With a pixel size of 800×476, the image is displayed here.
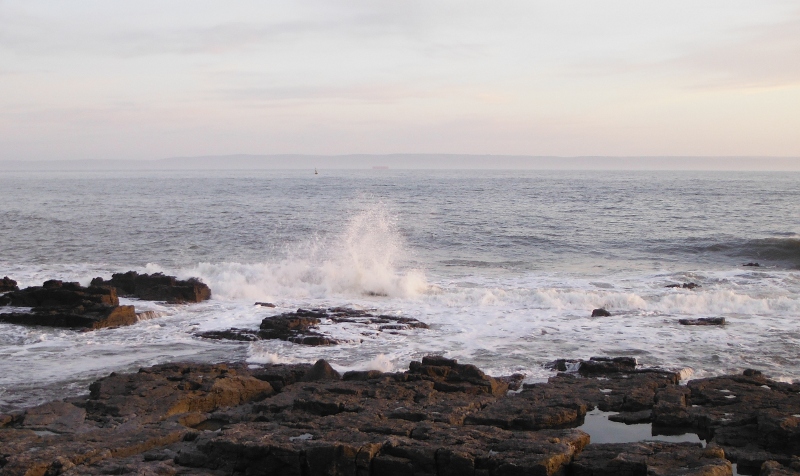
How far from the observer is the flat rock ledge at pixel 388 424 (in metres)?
8.07

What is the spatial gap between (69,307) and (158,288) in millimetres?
3058

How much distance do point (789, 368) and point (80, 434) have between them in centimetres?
1256

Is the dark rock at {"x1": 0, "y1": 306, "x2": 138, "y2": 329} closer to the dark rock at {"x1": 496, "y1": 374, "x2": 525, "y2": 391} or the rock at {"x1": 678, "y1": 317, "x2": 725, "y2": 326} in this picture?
the dark rock at {"x1": 496, "y1": 374, "x2": 525, "y2": 391}

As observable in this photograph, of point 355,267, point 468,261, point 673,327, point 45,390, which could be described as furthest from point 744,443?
point 468,261

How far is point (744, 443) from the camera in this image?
9.18 metres

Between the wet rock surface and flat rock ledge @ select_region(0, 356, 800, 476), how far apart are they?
5.38 meters

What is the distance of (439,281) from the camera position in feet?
81.6

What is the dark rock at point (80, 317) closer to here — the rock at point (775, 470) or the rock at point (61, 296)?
the rock at point (61, 296)

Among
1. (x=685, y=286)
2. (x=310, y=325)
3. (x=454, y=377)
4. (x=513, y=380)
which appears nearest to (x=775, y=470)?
(x=513, y=380)

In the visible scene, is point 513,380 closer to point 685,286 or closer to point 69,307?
point 69,307

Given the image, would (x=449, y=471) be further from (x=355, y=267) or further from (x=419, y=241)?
(x=419, y=241)

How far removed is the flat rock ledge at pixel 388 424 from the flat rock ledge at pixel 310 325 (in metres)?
2.60

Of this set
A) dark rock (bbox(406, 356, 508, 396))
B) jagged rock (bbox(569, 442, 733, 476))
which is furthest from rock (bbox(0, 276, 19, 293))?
jagged rock (bbox(569, 442, 733, 476))

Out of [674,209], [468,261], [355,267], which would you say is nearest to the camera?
[355,267]
